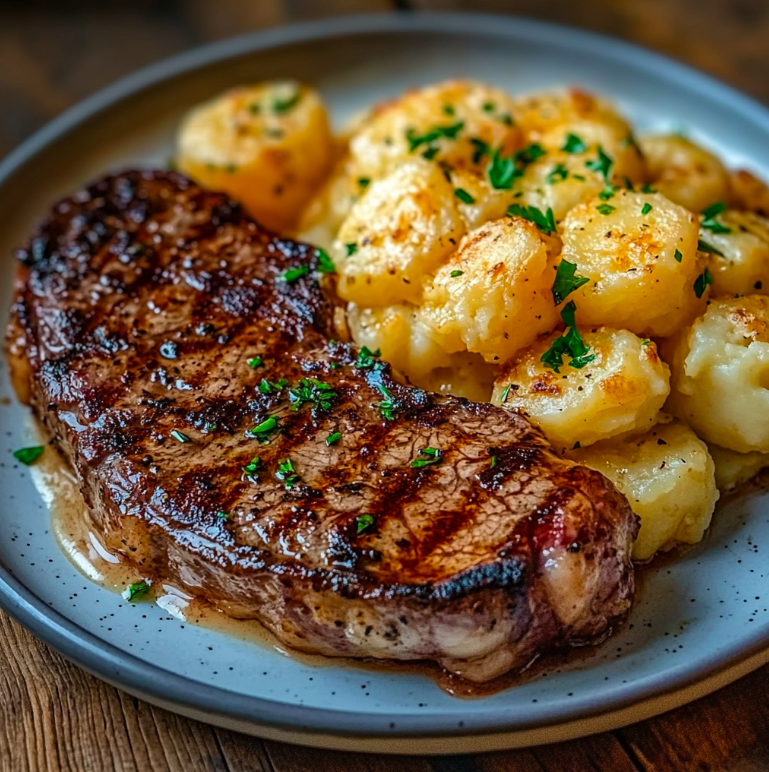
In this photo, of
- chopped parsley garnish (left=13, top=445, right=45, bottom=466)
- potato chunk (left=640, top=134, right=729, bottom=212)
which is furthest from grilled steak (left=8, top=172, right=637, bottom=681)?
potato chunk (left=640, top=134, right=729, bottom=212)

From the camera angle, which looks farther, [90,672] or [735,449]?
[735,449]

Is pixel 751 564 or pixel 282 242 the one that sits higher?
pixel 282 242

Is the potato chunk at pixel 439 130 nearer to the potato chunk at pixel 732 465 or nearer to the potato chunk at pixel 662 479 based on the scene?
the potato chunk at pixel 662 479

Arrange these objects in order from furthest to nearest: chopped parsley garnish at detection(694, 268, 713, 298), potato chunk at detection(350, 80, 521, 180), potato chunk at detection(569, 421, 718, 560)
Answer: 1. potato chunk at detection(350, 80, 521, 180)
2. chopped parsley garnish at detection(694, 268, 713, 298)
3. potato chunk at detection(569, 421, 718, 560)

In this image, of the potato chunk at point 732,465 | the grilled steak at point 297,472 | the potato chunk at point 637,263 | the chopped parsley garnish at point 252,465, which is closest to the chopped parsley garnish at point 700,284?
the potato chunk at point 637,263

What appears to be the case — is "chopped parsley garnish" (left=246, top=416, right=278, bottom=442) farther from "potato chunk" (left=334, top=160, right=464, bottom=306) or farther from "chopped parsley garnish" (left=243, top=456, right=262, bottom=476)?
"potato chunk" (left=334, top=160, right=464, bottom=306)

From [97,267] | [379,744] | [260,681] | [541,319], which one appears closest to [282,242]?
[97,267]

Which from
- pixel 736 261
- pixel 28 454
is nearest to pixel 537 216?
pixel 736 261

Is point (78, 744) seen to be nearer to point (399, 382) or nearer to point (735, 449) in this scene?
point (399, 382)
